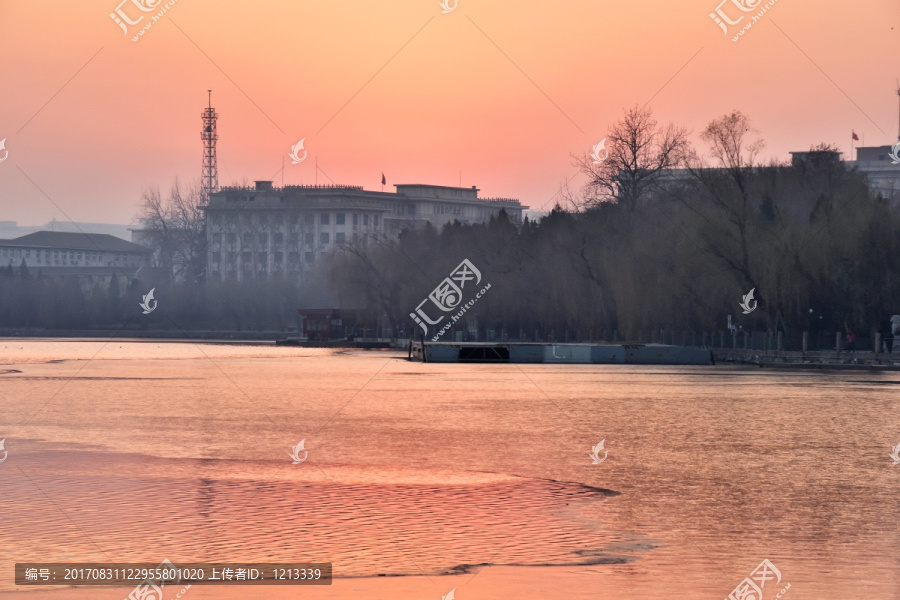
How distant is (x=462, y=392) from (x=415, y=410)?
29.5ft

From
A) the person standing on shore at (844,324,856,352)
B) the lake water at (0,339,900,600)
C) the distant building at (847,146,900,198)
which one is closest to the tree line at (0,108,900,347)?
the person standing on shore at (844,324,856,352)

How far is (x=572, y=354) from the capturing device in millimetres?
73312

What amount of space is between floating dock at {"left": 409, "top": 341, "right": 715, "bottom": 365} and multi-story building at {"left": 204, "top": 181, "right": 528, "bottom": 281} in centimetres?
9424

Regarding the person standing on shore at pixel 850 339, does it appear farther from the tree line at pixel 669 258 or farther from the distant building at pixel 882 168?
the distant building at pixel 882 168

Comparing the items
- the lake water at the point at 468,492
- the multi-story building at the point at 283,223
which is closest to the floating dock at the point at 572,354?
the lake water at the point at 468,492

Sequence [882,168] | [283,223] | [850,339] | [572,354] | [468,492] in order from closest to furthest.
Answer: [468,492] < [850,339] < [572,354] < [882,168] < [283,223]

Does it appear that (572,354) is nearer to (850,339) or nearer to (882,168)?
(850,339)

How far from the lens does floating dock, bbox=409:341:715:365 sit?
69.8 meters

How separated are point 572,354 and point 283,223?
112588mm

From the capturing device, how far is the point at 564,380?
173 feet

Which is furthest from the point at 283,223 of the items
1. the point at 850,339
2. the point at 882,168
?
the point at 850,339

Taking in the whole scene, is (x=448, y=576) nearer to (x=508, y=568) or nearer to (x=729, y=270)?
(x=508, y=568)

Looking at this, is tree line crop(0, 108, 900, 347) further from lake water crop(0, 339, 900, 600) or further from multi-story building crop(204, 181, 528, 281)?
multi-story building crop(204, 181, 528, 281)

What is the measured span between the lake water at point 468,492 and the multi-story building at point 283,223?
444 feet
